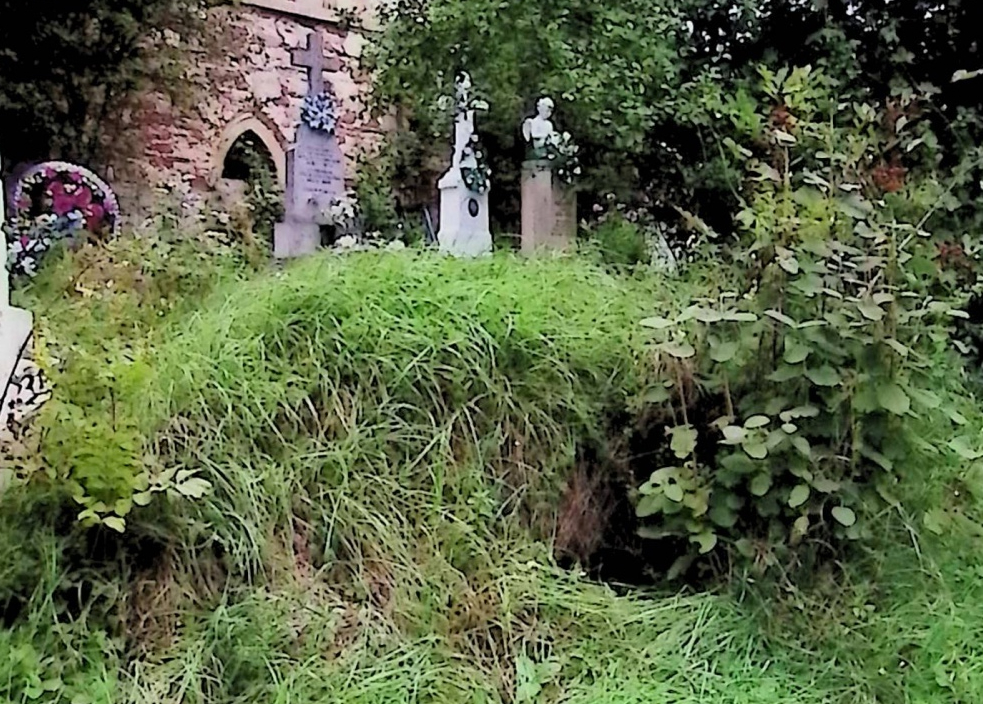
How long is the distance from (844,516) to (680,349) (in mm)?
641

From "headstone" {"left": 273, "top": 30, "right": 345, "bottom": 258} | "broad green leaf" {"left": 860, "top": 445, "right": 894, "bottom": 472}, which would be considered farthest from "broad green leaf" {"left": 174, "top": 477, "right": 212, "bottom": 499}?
"headstone" {"left": 273, "top": 30, "right": 345, "bottom": 258}

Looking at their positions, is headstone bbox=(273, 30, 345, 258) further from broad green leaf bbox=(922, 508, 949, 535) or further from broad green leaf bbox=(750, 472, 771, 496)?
broad green leaf bbox=(922, 508, 949, 535)

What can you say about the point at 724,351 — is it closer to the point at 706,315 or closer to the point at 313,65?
the point at 706,315

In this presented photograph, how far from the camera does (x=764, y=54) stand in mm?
6410

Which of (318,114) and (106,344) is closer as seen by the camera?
(106,344)

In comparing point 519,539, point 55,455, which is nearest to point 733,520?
point 519,539

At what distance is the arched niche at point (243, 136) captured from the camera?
937cm

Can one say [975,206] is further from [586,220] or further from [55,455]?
[55,455]

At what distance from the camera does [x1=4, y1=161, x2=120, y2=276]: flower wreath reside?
5516 millimetres

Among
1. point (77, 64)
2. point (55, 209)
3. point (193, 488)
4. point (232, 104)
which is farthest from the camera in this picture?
point (232, 104)

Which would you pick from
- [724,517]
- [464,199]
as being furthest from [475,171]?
[724,517]

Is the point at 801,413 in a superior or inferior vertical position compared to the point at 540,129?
inferior

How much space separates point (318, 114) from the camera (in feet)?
22.3

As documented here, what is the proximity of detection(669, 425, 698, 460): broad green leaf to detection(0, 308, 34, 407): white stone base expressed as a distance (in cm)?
179
